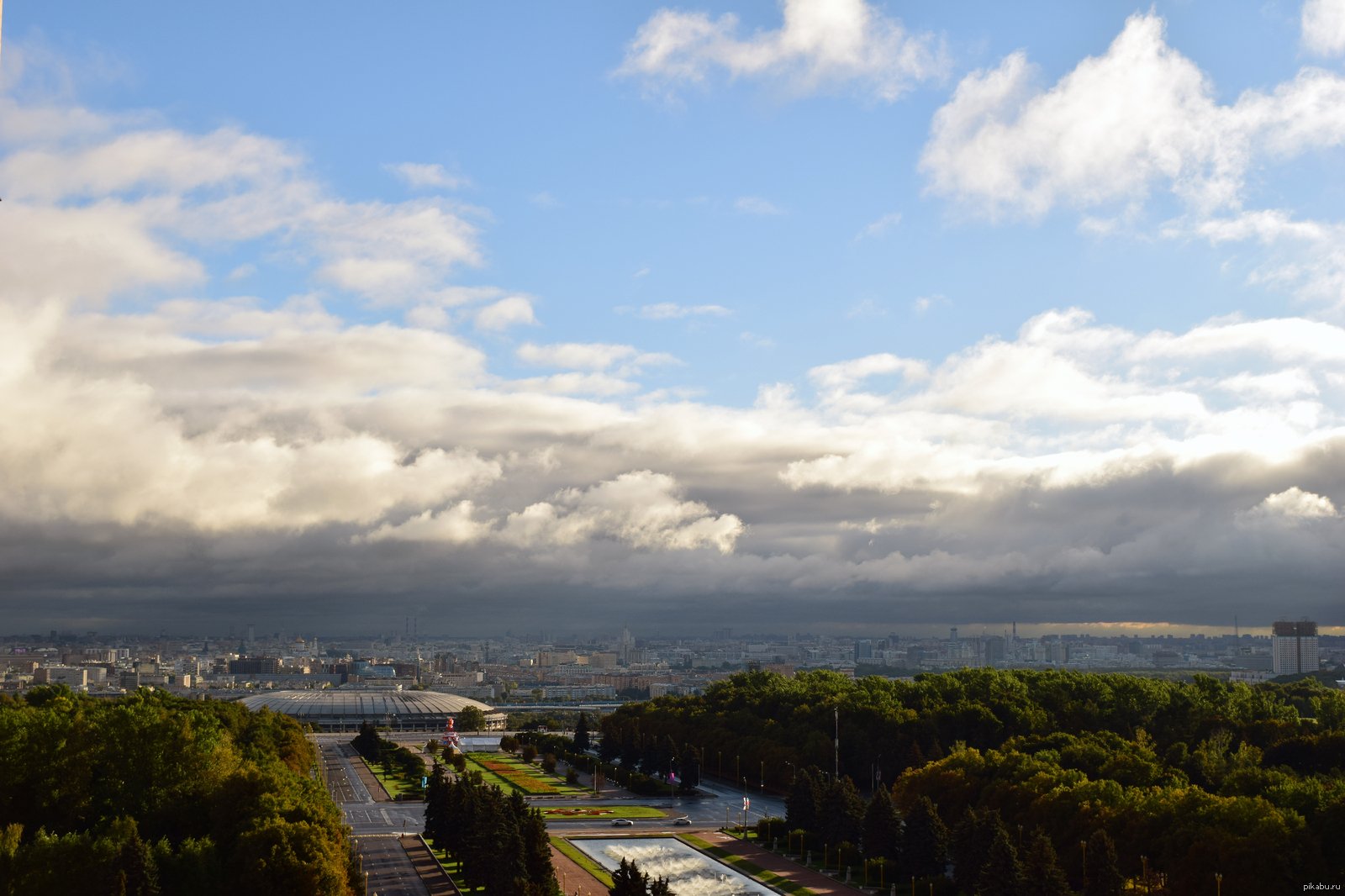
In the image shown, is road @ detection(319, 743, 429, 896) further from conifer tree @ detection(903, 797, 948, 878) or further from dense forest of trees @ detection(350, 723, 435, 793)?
conifer tree @ detection(903, 797, 948, 878)

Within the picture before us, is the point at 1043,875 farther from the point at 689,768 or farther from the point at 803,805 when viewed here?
the point at 689,768

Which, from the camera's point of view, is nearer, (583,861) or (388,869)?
(388,869)

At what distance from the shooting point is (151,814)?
61.6m

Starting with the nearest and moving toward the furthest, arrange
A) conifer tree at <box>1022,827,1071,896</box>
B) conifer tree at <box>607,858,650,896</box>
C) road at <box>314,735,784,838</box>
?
conifer tree at <box>607,858,650,896</box>
conifer tree at <box>1022,827,1071,896</box>
road at <box>314,735,784,838</box>

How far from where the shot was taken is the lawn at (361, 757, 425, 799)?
103m

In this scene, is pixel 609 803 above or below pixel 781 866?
below

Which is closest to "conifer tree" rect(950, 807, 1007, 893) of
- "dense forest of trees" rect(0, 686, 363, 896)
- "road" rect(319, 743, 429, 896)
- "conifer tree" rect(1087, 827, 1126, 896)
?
"conifer tree" rect(1087, 827, 1126, 896)

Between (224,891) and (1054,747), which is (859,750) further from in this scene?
(224,891)

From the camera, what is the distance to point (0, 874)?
168 ft

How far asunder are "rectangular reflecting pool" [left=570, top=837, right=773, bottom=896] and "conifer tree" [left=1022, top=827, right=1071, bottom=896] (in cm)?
1542

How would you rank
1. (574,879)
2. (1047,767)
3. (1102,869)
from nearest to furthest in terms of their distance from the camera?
1. (1102,869)
2. (574,879)
3. (1047,767)

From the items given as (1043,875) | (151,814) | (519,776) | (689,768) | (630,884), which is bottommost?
(519,776)

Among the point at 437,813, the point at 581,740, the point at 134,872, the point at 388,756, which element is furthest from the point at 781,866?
the point at 581,740

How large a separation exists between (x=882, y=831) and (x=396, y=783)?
57431 millimetres
